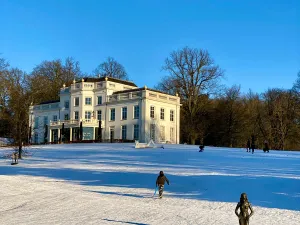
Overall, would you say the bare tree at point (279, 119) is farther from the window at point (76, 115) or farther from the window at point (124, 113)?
the window at point (76, 115)

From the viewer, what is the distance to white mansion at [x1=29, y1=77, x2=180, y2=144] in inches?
2144


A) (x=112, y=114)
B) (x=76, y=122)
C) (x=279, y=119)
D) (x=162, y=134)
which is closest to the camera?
(x=162, y=134)

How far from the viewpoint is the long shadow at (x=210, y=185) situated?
1731 centimetres

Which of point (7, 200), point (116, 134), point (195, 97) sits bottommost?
point (7, 200)

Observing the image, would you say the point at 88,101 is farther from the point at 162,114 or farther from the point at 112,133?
the point at 162,114

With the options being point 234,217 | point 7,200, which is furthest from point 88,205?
point 234,217

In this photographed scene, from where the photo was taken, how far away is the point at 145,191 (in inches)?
759

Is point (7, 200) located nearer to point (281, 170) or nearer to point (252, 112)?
point (281, 170)

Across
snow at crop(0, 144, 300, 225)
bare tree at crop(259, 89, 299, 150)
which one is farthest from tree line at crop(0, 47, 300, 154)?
snow at crop(0, 144, 300, 225)

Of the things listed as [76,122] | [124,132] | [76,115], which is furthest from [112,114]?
[76,115]

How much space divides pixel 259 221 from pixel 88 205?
676 cm

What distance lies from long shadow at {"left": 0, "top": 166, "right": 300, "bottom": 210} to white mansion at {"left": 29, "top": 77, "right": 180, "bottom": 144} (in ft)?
94.8

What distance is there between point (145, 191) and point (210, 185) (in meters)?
3.32

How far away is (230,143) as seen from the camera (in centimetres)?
6569
